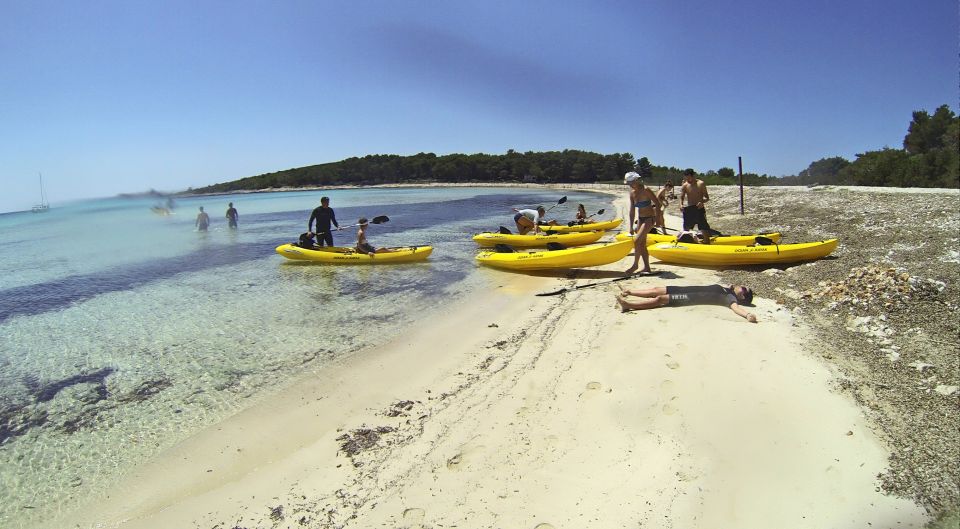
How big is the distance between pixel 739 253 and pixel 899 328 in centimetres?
396

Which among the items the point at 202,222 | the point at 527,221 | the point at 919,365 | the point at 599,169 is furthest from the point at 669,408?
the point at 599,169

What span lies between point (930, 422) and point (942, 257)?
487 centimetres

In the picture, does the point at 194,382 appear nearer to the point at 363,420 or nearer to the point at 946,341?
the point at 363,420

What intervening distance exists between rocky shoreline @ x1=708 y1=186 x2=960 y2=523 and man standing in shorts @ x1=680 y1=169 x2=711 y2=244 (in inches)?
92.3

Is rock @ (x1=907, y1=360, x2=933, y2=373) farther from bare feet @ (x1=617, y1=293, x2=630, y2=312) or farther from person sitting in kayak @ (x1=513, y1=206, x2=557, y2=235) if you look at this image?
person sitting in kayak @ (x1=513, y1=206, x2=557, y2=235)

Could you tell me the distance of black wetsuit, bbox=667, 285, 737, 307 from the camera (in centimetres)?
583

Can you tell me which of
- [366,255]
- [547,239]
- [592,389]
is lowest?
[592,389]

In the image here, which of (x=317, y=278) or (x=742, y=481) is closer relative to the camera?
(x=742, y=481)

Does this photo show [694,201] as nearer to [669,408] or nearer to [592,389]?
[592,389]

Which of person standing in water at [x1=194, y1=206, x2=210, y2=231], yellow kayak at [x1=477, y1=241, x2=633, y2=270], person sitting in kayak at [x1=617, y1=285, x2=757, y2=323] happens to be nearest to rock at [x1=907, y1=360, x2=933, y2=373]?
person sitting in kayak at [x1=617, y1=285, x2=757, y2=323]

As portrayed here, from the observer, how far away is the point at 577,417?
389cm

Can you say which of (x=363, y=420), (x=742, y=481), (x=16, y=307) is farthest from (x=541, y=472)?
(x=16, y=307)

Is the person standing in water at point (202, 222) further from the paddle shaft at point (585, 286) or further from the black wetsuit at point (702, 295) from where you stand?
the black wetsuit at point (702, 295)

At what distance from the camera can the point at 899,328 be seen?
14.7ft
